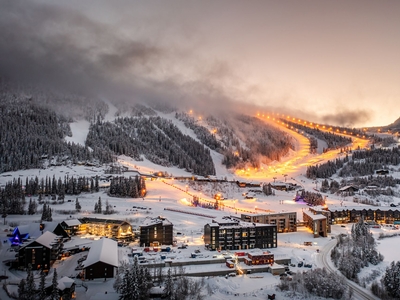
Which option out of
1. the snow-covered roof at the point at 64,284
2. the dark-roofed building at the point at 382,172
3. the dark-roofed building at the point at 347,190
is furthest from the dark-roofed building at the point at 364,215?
the snow-covered roof at the point at 64,284

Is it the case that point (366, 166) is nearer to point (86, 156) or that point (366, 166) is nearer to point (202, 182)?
point (202, 182)

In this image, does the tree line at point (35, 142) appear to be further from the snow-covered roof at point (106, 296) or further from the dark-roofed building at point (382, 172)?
the snow-covered roof at point (106, 296)

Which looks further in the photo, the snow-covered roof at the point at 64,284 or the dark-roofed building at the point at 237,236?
the dark-roofed building at the point at 237,236

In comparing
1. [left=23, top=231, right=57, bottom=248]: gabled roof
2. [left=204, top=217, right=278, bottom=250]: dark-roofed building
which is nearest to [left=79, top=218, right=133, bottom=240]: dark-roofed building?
[left=23, top=231, right=57, bottom=248]: gabled roof

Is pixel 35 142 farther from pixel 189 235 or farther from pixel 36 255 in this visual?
pixel 36 255

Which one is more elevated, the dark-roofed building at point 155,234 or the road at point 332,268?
the dark-roofed building at point 155,234

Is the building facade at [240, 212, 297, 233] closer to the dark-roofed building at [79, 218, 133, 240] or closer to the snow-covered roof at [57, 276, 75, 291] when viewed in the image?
the dark-roofed building at [79, 218, 133, 240]
